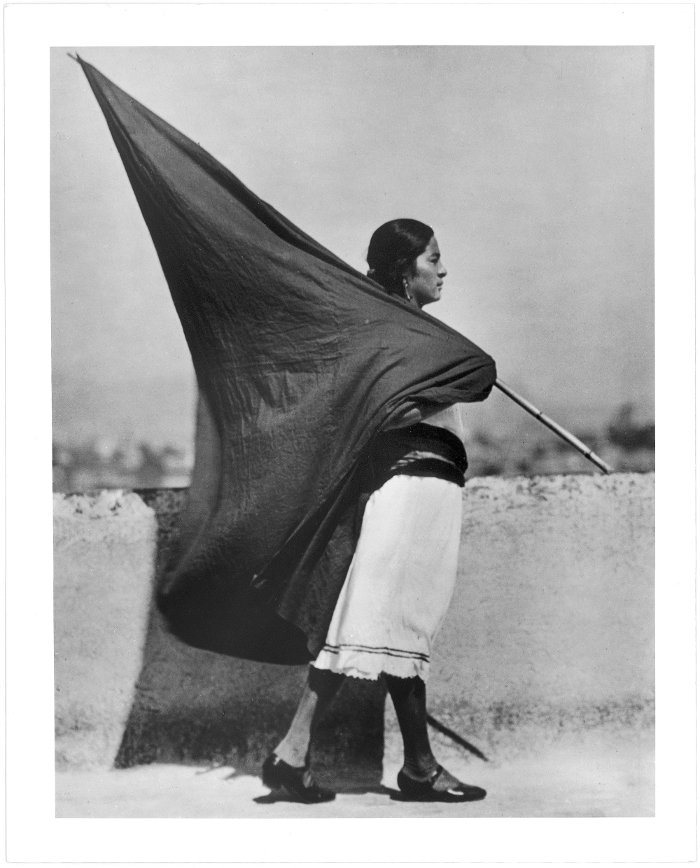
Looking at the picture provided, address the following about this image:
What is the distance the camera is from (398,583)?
3615 millimetres

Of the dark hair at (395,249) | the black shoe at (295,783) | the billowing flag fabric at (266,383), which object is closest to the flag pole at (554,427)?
the billowing flag fabric at (266,383)

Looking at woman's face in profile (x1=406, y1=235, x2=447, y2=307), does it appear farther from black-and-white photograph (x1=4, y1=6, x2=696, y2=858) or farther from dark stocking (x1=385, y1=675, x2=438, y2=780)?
dark stocking (x1=385, y1=675, x2=438, y2=780)

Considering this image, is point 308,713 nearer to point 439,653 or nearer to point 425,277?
point 439,653

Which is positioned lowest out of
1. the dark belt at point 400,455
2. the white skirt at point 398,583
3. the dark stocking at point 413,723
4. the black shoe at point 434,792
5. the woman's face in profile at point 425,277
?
the black shoe at point 434,792

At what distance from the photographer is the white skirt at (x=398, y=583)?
11.8 ft

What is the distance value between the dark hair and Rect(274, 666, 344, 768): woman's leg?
1209mm

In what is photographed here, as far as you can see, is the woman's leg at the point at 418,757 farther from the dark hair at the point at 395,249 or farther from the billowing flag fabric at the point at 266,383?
the dark hair at the point at 395,249

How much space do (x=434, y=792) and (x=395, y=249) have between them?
1.68 meters

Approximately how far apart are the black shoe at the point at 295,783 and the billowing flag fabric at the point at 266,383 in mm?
334

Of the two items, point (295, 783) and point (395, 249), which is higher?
point (395, 249)

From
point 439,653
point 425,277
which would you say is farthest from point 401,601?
point 425,277

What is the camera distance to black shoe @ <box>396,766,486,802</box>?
3648 mm
